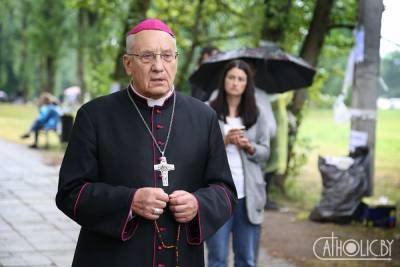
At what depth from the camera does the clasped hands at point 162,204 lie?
301 centimetres

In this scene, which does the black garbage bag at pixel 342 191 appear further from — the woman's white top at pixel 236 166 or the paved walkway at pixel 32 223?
the woman's white top at pixel 236 166

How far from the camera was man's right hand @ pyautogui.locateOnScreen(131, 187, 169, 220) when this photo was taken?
Answer: 9.87ft

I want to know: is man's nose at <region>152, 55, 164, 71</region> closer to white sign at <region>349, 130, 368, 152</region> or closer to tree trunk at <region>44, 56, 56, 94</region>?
white sign at <region>349, 130, 368, 152</region>

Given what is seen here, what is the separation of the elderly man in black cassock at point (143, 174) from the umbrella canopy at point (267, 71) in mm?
3293

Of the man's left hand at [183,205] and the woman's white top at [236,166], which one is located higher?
the man's left hand at [183,205]

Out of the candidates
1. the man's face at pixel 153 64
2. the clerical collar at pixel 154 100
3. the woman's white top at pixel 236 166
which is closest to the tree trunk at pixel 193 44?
the woman's white top at pixel 236 166

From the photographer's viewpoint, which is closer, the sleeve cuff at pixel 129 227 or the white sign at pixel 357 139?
the sleeve cuff at pixel 129 227

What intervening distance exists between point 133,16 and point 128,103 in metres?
10.1

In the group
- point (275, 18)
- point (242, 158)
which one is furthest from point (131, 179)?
point (275, 18)

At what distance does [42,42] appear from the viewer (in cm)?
3219

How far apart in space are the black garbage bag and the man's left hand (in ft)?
19.7

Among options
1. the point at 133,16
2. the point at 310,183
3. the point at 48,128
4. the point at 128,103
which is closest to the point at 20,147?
the point at 48,128

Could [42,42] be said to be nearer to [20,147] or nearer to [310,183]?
[20,147]

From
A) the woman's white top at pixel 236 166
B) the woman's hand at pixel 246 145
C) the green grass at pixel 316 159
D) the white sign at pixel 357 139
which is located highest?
the woman's hand at pixel 246 145
